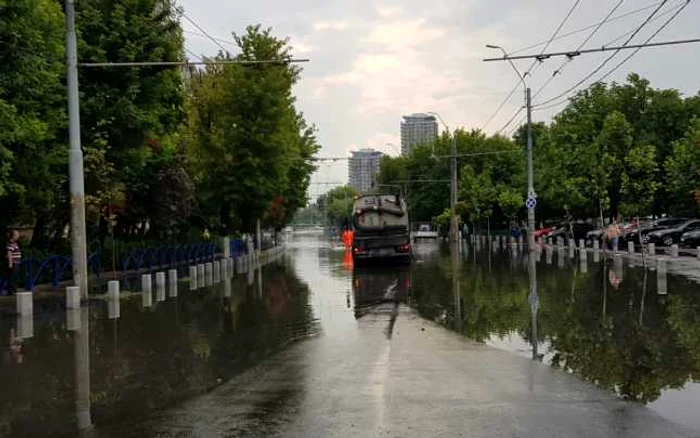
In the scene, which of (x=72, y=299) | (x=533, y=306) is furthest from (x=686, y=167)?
(x=72, y=299)

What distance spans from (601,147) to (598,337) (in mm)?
32842

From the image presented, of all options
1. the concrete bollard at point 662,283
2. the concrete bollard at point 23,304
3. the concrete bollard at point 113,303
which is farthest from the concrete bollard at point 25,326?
the concrete bollard at point 662,283

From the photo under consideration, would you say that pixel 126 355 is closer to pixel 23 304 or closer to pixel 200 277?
pixel 23 304

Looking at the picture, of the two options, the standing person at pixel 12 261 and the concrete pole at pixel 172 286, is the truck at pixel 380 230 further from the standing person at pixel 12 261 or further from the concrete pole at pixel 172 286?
the standing person at pixel 12 261

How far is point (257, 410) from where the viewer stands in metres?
7.68

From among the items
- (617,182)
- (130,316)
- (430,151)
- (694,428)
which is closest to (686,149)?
(617,182)

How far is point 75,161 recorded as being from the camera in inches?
730

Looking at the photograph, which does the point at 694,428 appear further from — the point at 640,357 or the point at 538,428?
the point at 640,357

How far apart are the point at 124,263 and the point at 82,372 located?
62.0ft

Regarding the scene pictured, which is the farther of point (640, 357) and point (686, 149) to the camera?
point (686, 149)

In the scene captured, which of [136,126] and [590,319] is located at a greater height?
[136,126]

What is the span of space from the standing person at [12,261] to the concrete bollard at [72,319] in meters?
3.42

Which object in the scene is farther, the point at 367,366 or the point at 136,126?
the point at 136,126

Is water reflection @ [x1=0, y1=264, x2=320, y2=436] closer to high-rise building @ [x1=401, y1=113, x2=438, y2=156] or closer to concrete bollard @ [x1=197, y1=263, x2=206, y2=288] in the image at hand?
concrete bollard @ [x1=197, y1=263, x2=206, y2=288]
